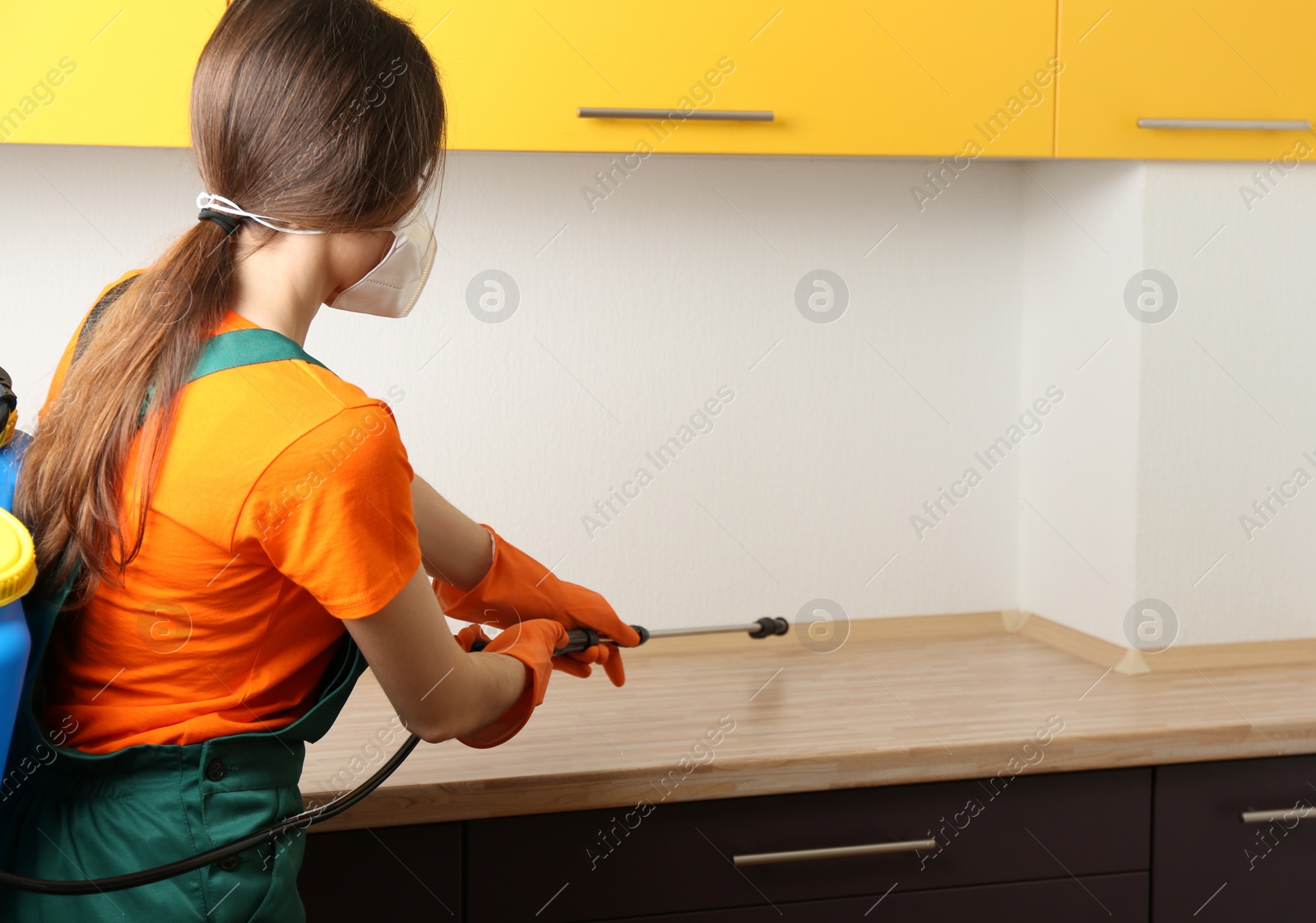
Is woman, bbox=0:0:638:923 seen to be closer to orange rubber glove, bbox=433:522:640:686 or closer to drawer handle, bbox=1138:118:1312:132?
orange rubber glove, bbox=433:522:640:686

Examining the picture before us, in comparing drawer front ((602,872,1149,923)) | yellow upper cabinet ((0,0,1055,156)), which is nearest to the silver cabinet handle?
yellow upper cabinet ((0,0,1055,156))

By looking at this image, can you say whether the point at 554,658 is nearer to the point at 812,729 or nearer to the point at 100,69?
the point at 812,729

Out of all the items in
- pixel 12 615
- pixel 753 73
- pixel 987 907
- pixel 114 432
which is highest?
pixel 753 73

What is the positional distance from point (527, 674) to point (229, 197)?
424 mm

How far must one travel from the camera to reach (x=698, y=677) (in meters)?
1.43

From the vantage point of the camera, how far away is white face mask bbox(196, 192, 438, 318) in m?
0.85

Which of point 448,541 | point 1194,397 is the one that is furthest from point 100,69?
point 1194,397

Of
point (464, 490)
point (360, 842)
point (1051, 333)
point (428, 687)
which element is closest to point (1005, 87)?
point (1051, 333)

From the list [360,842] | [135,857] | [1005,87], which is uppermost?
[1005,87]

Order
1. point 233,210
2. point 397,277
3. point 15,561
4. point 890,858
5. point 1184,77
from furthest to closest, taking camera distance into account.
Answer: point 1184,77
point 890,858
point 397,277
point 233,210
point 15,561

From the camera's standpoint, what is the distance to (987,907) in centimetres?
115

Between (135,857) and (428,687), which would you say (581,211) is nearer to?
(428,687)

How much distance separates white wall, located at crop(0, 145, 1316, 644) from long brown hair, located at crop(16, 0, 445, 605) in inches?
26.4

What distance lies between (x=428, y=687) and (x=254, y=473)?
20 cm
